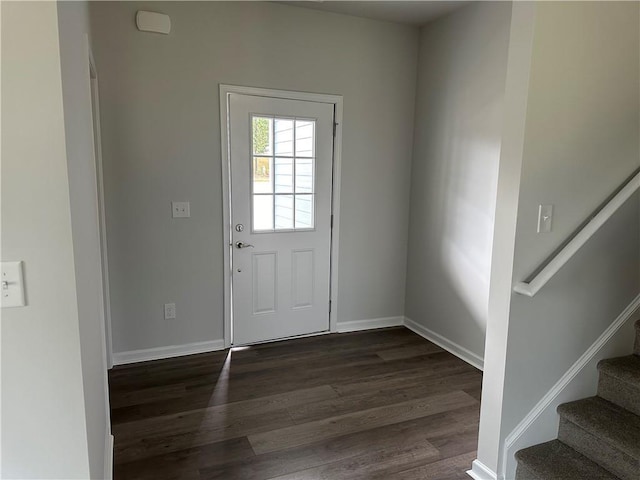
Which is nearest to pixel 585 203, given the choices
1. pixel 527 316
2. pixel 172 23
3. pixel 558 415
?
pixel 527 316

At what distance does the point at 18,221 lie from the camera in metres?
1.04

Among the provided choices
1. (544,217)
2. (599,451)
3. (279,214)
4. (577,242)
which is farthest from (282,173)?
(599,451)

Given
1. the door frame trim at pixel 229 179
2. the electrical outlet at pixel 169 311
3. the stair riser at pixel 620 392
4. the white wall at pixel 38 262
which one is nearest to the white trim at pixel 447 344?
the door frame trim at pixel 229 179

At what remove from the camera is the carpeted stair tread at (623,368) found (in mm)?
1967

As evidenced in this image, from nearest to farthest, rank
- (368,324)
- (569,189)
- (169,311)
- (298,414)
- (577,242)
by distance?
(577,242) < (569,189) < (298,414) < (169,311) < (368,324)

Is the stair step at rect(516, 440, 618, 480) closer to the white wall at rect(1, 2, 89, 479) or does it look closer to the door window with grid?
the white wall at rect(1, 2, 89, 479)

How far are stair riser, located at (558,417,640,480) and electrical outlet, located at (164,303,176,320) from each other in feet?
8.51

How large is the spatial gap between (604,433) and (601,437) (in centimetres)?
2

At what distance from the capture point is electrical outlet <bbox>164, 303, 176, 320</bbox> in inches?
129

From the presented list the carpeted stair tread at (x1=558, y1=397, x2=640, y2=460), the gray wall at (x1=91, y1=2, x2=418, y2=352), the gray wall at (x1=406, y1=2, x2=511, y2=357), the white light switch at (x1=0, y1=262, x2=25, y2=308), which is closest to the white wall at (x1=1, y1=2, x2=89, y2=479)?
the white light switch at (x1=0, y1=262, x2=25, y2=308)

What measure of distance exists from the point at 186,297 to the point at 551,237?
2.52 meters

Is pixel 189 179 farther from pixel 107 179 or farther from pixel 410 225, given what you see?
pixel 410 225

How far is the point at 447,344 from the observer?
3602 millimetres

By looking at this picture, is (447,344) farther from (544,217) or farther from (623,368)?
(544,217)
